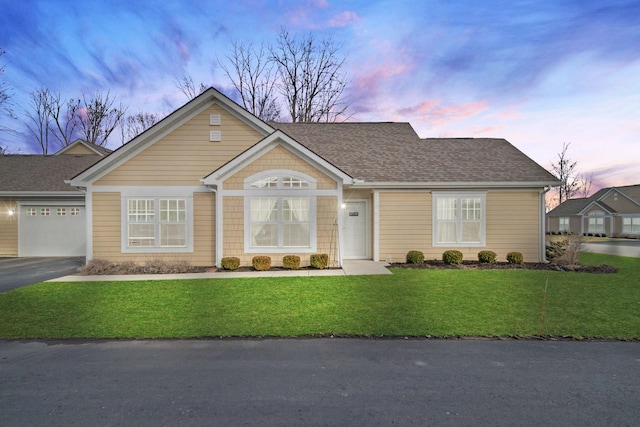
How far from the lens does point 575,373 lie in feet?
13.4

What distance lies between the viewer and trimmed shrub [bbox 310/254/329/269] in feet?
37.7

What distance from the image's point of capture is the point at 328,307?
693 centimetres

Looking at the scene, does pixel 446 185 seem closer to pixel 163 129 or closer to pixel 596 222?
pixel 163 129

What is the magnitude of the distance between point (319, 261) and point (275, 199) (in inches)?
111

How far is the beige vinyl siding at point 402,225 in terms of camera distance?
1341 cm

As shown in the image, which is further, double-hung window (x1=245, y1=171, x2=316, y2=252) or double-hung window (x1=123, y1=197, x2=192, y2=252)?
double-hung window (x1=123, y1=197, x2=192, y2=252)

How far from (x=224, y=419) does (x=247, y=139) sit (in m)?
11.5

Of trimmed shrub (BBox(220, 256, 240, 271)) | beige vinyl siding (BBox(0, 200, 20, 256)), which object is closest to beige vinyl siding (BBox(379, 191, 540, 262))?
trimmed shrub (BBox(220, 256, 240, 271))

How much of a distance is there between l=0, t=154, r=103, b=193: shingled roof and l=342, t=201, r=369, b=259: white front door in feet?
45.1

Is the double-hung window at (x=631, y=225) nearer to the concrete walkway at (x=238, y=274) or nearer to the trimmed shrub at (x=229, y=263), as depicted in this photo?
the concrete walkway at (x=238, y=274)

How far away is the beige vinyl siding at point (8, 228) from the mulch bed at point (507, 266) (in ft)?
59.6

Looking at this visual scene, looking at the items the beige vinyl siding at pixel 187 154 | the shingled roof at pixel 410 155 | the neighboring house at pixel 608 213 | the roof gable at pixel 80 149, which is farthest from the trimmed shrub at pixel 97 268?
the neighboring house at pixel 608 213

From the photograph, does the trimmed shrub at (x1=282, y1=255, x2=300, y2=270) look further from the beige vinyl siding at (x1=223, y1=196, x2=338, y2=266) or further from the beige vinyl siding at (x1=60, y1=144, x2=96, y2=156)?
the beige vinyl siding at (x1=60, y1=144, x2=96, y2=156)

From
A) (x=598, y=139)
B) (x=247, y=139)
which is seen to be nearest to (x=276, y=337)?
(x=247, y=139)
